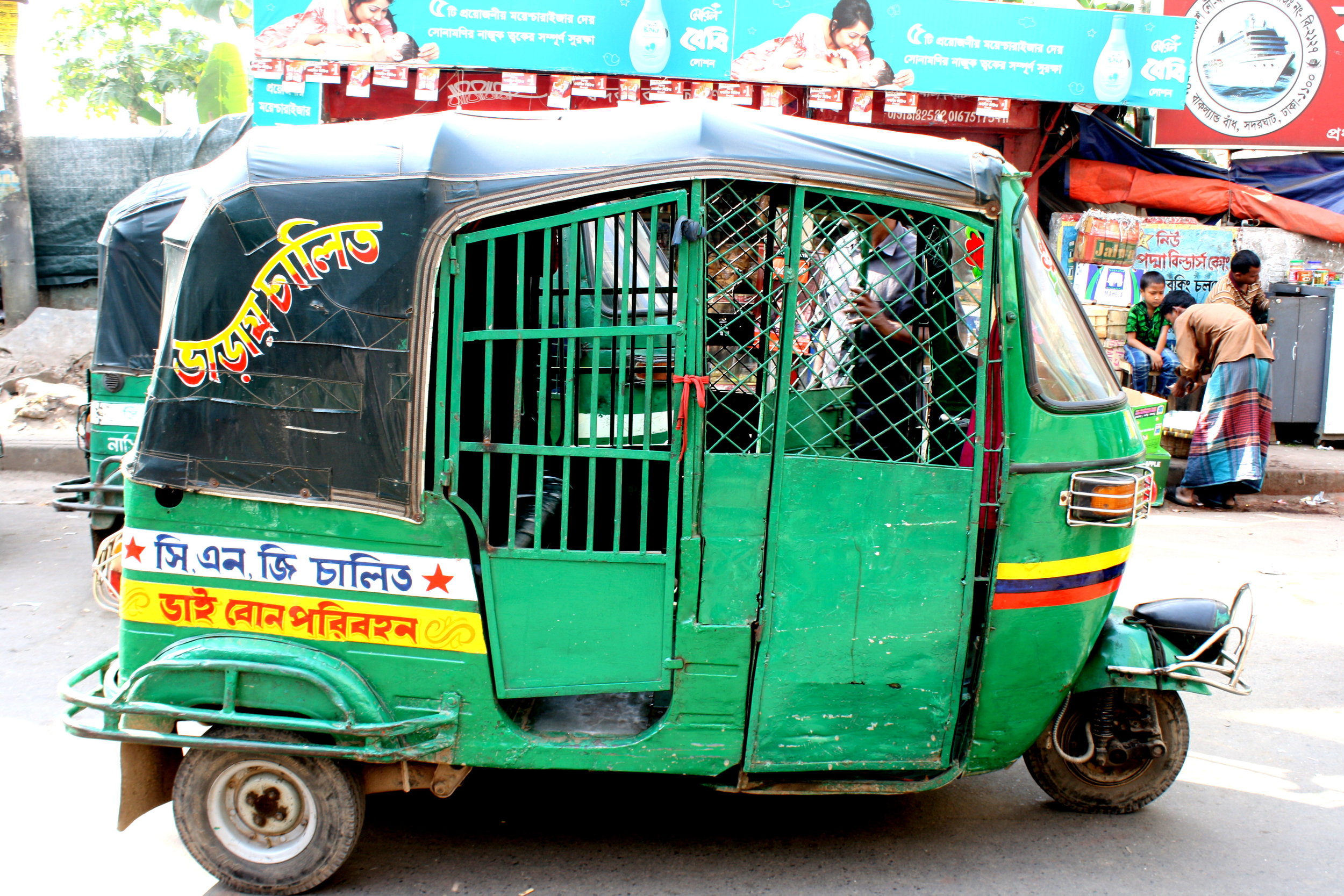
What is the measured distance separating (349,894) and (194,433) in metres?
1.39

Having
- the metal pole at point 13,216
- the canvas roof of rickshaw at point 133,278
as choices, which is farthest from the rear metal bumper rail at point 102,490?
the metal pole at point 13,216

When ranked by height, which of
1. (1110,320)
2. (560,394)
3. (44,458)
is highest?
(1110,320)

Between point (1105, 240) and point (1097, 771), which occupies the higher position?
point (1105, 240)

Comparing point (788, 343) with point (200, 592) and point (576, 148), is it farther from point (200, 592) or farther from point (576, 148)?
point (200, 592)

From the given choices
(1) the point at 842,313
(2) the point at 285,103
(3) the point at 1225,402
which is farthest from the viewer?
(2) the point at 285,103

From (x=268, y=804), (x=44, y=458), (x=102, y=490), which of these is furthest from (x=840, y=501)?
(x=44, y=458)

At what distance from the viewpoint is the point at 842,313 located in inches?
120

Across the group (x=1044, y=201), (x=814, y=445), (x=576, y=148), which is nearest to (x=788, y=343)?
(x=814, y=445)

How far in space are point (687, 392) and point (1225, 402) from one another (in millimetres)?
7076

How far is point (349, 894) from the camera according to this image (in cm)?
283

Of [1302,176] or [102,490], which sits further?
[1302,176]

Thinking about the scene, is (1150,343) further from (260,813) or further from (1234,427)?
(260,813)

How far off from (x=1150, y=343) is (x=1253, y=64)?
3.91m

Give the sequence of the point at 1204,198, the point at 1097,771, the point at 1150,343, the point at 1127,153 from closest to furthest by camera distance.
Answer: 1. the point at 1097,771
2. the point at 1150,343
3. the point at 1127,153
4. the point at 1204,198
